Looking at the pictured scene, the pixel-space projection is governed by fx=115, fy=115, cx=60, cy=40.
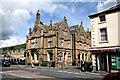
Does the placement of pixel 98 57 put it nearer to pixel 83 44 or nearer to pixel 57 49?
pixel 57 49

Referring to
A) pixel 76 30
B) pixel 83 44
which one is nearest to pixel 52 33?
pixel 76 30

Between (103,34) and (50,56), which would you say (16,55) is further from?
(103,34)

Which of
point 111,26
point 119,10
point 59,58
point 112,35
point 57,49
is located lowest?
point 59,58

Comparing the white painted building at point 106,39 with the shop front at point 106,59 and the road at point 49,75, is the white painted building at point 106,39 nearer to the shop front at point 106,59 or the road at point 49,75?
the shop front at point 106,59

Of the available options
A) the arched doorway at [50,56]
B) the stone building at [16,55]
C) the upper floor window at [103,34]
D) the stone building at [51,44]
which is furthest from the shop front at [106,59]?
the stone building at [16,55]

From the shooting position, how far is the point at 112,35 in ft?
56.1

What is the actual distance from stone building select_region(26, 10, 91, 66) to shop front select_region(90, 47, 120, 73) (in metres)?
12.4

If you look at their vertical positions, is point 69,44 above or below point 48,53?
above

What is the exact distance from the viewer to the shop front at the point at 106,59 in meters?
16.3

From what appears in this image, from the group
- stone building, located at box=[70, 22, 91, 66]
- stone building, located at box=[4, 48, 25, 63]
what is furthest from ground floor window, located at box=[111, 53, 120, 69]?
stone building, located at box=[4, 48, 25, 63]

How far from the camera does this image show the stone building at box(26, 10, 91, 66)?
30312 millimetres

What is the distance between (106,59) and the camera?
17.6 metres

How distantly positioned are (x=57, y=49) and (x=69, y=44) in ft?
19.4

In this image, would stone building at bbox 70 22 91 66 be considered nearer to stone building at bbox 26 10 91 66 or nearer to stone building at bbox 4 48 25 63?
stone building at bbox 26 10 91 66
